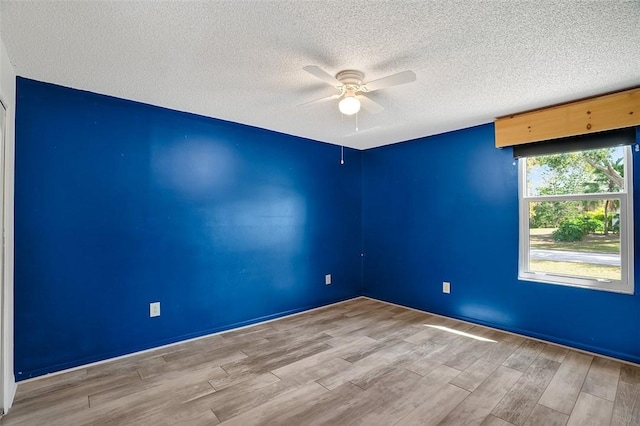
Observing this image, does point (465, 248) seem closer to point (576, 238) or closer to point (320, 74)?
point (576, 238)

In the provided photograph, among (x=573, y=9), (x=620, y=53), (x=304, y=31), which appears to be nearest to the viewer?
(x=573, y=9)

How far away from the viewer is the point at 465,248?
3.62 m

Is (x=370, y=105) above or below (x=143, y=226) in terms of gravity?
above

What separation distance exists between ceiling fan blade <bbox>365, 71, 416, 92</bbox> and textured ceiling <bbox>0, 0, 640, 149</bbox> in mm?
142

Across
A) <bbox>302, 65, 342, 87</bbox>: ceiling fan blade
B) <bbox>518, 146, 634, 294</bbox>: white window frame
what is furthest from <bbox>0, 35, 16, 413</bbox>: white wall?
<bbox>518, 146, 634, 294</bbox>: white window frame

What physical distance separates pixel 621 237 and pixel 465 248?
1.33 metres

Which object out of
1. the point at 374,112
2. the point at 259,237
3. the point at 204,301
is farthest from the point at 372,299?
the point at 374,112

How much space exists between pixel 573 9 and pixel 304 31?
1350 mm

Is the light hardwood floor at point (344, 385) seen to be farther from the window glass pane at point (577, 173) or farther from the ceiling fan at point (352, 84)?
the ceiling fan at point (352, 84)

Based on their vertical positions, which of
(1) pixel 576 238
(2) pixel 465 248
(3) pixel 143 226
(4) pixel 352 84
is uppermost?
(4) pixel 352 84

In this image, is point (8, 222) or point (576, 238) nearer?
point (8, 222)

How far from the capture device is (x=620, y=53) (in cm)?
191

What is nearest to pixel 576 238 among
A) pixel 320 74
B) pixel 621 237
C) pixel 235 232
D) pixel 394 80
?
pixel 621 237

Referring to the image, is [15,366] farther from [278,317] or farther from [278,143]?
[278,143]
